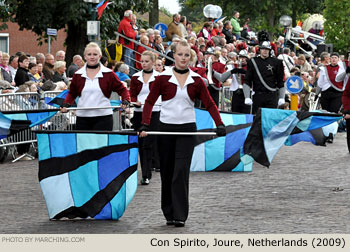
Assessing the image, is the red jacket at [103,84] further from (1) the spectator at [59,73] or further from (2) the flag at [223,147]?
(1) the spectator at [59,73]

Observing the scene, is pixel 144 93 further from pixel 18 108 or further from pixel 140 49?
pixel 140 49

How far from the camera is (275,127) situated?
1328cm

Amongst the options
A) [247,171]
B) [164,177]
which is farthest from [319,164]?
[164,177]

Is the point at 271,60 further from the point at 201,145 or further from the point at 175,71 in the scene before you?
the point at 175,71

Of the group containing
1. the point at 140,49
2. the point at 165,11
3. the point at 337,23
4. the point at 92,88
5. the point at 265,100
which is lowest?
the point at 265,100

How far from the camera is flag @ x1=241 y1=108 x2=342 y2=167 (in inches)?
510

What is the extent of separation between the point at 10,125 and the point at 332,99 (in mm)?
8699

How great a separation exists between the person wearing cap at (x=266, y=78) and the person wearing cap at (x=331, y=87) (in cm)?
376

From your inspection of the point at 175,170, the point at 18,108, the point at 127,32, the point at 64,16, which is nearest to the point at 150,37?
the point at 127,32

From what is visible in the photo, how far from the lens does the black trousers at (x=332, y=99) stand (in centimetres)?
1994

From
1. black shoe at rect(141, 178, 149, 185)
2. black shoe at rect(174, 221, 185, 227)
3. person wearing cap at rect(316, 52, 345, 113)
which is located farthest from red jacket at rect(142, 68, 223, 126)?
person wearing cap at rect(316, 52, 345, 113)

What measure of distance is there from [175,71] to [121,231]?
5.79 ft

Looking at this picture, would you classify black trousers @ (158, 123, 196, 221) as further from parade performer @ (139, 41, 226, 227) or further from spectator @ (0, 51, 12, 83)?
spectator @ (0, 51, 12, 83)

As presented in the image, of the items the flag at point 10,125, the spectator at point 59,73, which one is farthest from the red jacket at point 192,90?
the spectator at point 59,73
